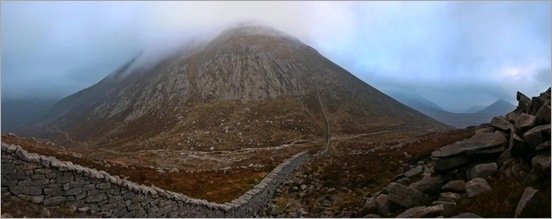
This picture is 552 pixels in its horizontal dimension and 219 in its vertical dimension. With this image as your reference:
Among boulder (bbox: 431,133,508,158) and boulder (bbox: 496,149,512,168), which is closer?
boulder (bbox: 496,149,512,168)

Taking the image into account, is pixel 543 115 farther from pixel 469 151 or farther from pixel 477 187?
pixel 477 187

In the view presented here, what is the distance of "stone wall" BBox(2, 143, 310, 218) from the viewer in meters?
14.3

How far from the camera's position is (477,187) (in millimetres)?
16078

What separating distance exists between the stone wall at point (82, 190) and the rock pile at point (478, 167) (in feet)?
29.9

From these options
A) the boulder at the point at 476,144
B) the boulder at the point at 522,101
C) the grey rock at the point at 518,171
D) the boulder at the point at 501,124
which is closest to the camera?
the grey rock at the point at 518,171

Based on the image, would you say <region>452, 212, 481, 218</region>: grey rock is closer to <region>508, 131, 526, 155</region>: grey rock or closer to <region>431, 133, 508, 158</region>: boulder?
<region>508, 131, 526, 155</region>: grey rock

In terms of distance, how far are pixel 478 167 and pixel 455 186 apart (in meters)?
1.33

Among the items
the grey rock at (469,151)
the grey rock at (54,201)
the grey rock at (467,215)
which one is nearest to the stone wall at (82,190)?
the grey rock at (54,201)

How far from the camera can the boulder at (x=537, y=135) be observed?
16625 millimetres

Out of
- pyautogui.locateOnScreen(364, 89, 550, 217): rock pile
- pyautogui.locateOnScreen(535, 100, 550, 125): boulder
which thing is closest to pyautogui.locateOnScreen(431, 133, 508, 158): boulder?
pyautogui.locateOnScreen(364, 89, 550, 217): rock pile

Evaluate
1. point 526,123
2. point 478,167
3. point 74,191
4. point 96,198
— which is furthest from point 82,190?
point 526,123

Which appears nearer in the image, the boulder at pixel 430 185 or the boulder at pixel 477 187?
the boulder at pixel 477 187

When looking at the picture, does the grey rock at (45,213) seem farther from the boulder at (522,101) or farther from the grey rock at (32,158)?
the boulder at (522,101)

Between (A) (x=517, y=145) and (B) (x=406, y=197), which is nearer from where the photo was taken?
(A) (x=517, y=145)
